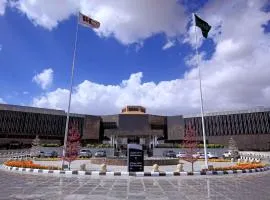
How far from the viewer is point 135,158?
848 inches

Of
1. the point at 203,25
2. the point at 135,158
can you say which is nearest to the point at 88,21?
the point at 203,25

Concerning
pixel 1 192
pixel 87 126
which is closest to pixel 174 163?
pixel 1 192

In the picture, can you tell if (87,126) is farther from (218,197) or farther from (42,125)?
(218,197)

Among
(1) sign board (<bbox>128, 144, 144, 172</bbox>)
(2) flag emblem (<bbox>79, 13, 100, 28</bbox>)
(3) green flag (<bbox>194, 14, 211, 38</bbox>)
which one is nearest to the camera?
(1) sign board (<bbox>128, 144, 144, 172</bbox>)

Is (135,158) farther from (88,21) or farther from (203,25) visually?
(88,21)

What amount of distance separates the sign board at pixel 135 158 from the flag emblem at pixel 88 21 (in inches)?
518

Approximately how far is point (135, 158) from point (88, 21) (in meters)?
14.4

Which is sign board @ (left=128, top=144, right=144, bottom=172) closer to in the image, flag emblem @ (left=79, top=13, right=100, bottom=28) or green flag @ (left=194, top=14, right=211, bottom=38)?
green flag @ (left=194, top=14, right=211, bottom=38)

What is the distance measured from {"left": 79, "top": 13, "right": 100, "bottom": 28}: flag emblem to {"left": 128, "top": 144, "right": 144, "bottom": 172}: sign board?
13168mm

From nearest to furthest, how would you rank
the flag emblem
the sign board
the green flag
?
the sign board
the green flag
the flag emblem

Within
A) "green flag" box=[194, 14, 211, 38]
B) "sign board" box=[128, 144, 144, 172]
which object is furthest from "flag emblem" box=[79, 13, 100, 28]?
"sign board" box=[128, 144, 144, 172]

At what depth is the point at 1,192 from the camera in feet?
39.1

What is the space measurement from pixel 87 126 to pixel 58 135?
9182 millimetres

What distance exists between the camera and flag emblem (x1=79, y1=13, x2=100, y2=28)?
2693 centimetres
